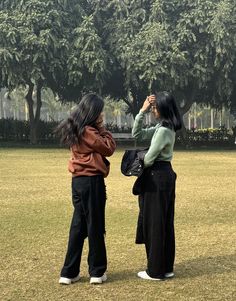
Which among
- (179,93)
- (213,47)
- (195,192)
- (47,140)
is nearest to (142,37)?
(213,47)

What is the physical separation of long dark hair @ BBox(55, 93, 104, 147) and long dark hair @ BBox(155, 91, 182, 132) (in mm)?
531

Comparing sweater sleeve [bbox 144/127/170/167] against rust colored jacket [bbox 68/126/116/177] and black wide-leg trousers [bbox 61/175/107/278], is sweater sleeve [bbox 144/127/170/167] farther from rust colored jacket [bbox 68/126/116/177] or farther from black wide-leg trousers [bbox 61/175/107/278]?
black wide-leg trousers [bbox 61/175/107/278]

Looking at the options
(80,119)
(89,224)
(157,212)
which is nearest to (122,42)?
(80,119)

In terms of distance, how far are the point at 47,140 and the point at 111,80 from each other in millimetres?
5255

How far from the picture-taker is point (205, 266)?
196 inches

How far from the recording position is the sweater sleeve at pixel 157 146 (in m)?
4.43

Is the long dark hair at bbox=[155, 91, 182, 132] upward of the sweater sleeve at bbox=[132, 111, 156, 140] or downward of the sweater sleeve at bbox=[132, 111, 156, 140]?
upward

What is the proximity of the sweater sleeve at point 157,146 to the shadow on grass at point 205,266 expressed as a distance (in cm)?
115

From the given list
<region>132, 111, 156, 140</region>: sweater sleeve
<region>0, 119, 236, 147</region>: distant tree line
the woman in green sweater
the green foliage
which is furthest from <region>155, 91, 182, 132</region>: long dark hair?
<region>0, 119, 236, 147</region>: distant tree line

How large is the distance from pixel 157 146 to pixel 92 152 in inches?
22.8

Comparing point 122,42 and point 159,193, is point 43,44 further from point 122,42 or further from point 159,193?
point 159,193

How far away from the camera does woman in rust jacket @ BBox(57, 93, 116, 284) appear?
4.36 meters

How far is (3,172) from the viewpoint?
520 inches

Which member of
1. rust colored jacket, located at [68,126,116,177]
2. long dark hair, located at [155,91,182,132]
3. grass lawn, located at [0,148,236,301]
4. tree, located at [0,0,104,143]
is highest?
tree, located at [0,0,104,143]
